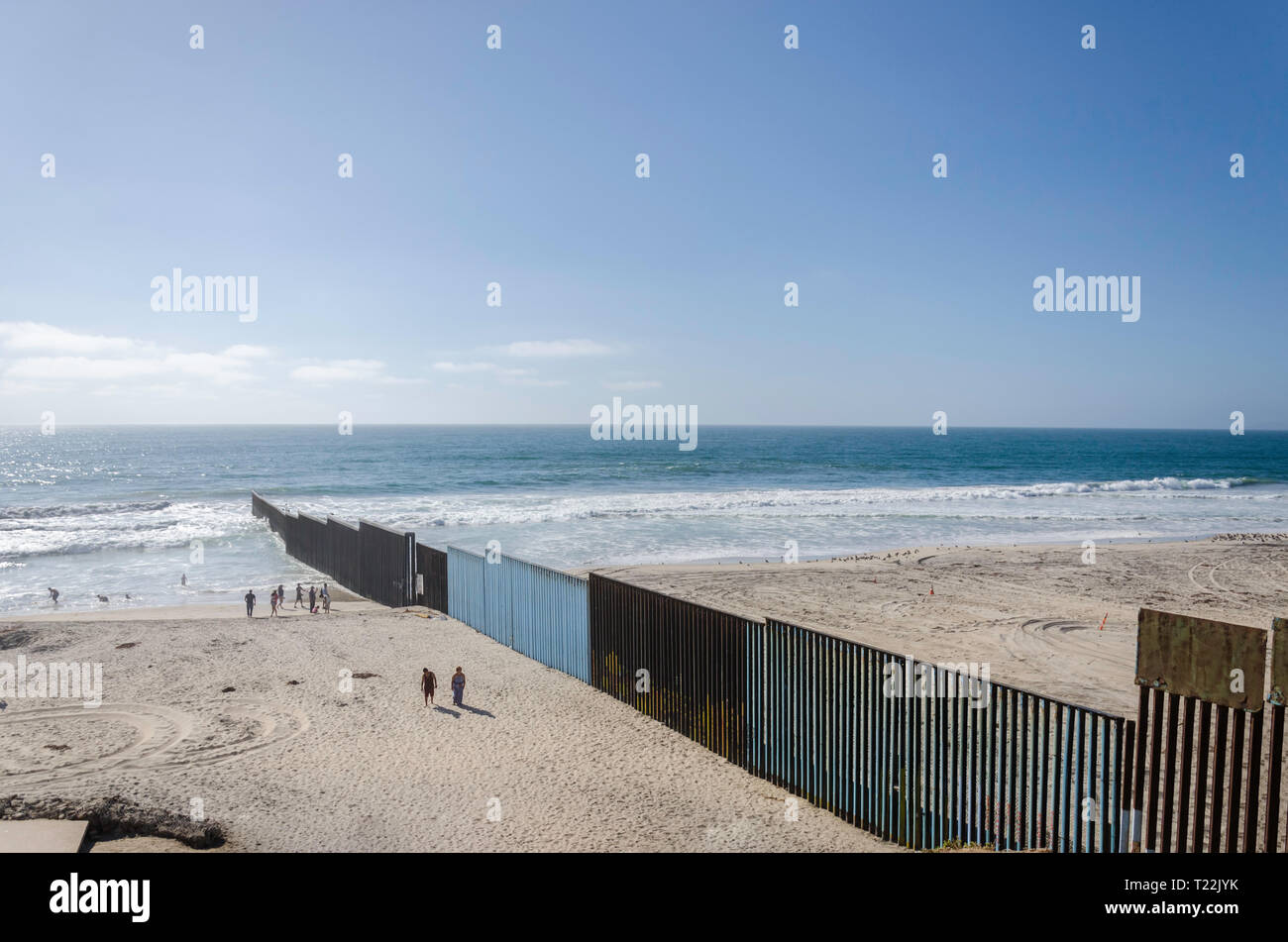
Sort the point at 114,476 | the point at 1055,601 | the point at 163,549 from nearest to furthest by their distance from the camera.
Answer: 1. the point at 1055,601
2. the point at 163,549
3. the point at 114,476

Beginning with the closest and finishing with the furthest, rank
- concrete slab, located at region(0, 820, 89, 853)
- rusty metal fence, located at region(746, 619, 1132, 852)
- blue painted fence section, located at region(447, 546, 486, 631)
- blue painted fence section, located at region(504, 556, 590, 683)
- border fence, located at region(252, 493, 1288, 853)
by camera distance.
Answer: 1. border fence, located at region(252, 493, 1288, 853)
2. rusty metal fence, located at region(746, 619, 1132, 852)
3. concrete slab, located at region(0, 820, 89, 853)
4. blue painted fence section, located at region(504, 556, 590, 683)
5. blue painted fence section, located at region(447, 546, 486, 631)

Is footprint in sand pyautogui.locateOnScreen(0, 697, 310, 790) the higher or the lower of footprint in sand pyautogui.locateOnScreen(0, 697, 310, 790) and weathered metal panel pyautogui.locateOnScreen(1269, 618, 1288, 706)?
the lower

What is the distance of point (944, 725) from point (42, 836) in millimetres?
9849

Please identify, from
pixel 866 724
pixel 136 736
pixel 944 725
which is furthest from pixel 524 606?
pixel 944 725

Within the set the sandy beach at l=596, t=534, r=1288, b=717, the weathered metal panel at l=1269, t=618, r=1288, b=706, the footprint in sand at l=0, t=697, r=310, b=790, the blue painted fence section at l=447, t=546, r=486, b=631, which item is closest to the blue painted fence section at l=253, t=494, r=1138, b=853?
the weathered metal panel at l=1269, t=618, r=1288, b=706

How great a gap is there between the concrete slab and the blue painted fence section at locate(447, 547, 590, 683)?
8305mm

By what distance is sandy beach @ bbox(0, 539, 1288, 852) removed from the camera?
9.62 m

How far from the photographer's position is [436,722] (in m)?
13.2

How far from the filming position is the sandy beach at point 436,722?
9.62 m

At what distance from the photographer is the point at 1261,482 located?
72812 millimetres

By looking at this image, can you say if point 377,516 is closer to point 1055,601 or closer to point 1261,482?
point 1055,601

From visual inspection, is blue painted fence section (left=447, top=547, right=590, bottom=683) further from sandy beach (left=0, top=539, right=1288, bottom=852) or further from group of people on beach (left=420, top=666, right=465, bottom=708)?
Answer: group of people on beach (left=420, top=666, right=465, bottom=708)
